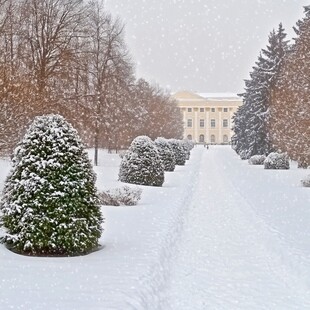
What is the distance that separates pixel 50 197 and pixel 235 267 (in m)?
3.15

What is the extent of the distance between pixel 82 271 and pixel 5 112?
11.1 metres

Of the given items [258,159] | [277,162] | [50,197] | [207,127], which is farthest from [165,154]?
[207,127]

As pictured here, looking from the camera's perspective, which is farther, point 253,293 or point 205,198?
point 205,198

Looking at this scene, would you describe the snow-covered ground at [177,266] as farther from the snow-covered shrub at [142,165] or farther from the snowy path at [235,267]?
the snow-covered shrub at [142,165]

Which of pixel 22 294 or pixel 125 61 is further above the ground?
pixel 125 61

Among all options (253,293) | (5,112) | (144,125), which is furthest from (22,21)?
(144,125)

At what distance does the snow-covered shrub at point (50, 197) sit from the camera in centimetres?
732

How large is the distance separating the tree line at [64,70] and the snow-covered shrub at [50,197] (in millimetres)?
9113

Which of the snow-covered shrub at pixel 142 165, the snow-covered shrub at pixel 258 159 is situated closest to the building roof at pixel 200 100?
the snow-covered shrub at pixel 258 159

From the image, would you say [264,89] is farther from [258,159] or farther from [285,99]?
[285,99]

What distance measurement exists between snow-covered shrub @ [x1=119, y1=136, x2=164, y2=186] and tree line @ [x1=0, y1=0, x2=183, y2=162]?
3851 millimetres

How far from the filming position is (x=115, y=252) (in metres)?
7.96

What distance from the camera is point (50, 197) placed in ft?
24.3

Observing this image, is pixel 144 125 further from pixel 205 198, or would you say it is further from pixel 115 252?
pixel 115 252
